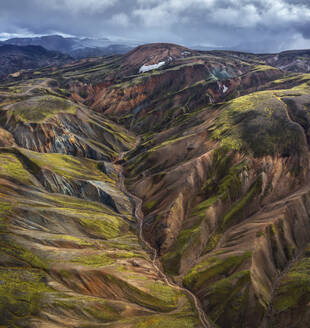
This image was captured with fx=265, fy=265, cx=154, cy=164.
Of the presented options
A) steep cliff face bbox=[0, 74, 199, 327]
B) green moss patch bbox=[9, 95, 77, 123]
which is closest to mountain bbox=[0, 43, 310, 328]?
steep cliff face bbox=[0, 74, 199, 327]

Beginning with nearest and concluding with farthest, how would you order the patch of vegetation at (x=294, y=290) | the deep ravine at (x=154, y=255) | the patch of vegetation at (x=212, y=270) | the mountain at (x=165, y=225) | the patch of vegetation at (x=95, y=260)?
the mountain at (x=165, y=225) < the patch of vegetation at (x=294, y=290) < the deep ravine at (x=154, y=255) < the patch of vegetation at (x=95, y=260) < the patch of vegetation at (x=212, y=270)

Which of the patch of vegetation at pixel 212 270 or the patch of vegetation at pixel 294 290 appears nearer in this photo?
the patch of vegetation at pixel 294 290

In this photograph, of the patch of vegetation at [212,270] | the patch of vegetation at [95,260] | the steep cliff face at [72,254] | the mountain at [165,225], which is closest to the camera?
the steep cliff face at [72,254]

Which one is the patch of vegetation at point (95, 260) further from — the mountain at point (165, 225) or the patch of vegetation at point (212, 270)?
the patch of vegetation at point (212, 270)

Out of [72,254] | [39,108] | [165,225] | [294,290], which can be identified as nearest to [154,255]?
[165,225]

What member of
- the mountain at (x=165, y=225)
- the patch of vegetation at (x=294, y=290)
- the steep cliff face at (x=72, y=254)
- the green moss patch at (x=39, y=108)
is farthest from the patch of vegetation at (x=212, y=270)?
the green moss patch at (x=39, y=108)

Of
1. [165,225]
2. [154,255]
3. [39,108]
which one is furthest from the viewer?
[39,108]

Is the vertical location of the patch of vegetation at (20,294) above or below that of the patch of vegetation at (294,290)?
above

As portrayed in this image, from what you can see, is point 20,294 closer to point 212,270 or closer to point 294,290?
point 212,270
